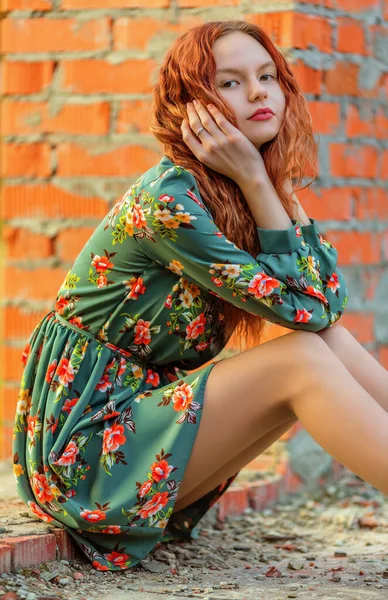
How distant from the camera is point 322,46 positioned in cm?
336

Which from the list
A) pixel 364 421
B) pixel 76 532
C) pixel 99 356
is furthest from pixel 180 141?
pixel 76 532

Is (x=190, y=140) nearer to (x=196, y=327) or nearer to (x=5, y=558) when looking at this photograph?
(x=196, y=327)

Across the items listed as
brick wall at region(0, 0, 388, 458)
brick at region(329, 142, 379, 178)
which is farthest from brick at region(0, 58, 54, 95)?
brick at region(329, 142, 379, 178)

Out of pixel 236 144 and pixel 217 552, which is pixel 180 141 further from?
pixel 217 552

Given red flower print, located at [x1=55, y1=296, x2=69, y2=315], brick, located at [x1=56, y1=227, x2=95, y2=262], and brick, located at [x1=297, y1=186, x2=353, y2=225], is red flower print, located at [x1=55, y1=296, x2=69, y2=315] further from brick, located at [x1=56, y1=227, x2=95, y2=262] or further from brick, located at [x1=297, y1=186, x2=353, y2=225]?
brick, located at [x1=297, y1=186, x2=353, y2=225]

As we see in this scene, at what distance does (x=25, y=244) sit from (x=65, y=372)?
1133 mm

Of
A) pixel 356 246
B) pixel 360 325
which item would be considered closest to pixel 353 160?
pixel 356 246

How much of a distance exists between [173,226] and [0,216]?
1.37 m

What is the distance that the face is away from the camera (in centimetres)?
246

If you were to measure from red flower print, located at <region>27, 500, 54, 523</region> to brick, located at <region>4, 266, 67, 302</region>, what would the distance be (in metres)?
1.11

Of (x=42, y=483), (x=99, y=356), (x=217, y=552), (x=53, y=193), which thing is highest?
(x=53, y=193)

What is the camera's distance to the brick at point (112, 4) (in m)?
3.33

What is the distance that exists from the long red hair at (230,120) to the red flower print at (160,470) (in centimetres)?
42

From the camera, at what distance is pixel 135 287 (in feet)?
8.05
